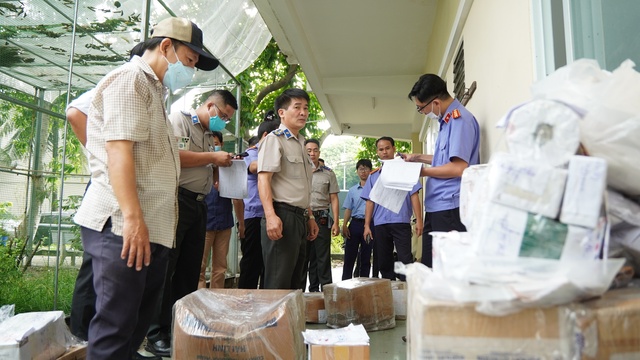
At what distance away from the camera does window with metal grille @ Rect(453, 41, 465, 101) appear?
3201 millimetres

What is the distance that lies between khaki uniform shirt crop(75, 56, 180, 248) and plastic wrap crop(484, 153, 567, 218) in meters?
1.16

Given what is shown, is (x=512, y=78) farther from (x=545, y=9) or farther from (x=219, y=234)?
(x=219, y=234)

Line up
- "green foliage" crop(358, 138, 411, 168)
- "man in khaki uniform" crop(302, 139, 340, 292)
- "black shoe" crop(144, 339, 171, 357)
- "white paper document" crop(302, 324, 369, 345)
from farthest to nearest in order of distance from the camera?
"green foliage" crop(358, 138, 411, 168) → "man in khaki uniform" crop(302, 139, 340, 292) → "black shoe" crop(144, 339, 171, 357) → "white paper document" crop(302, 324, 369, 345)

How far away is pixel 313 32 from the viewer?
5.32 meters

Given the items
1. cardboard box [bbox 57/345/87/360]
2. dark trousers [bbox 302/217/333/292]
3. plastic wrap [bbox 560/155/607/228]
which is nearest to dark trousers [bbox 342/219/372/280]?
dark trousers [bbox 302/217/333/292]

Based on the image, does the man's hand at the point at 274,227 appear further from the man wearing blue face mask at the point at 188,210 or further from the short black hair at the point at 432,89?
the short black hair at the point at 432,89

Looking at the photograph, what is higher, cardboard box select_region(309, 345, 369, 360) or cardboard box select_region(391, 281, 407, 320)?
cardboard box select_region(309, 345, 369, 360)

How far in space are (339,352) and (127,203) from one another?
3.17 feet

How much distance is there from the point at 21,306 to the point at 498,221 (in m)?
3.16

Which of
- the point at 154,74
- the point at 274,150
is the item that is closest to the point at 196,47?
the point at 154,74

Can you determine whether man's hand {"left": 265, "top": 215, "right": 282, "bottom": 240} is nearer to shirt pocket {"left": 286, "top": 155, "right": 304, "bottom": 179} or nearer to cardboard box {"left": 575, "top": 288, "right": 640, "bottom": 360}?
shirt pocket {"left": 286, "top": 155, "right": 304, "bottom": 179}

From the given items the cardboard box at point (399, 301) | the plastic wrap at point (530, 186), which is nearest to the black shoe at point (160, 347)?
the cardboard box at point (399, 301)

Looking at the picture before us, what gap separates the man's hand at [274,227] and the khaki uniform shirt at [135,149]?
826 millimetres

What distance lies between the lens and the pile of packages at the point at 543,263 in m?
0.86
